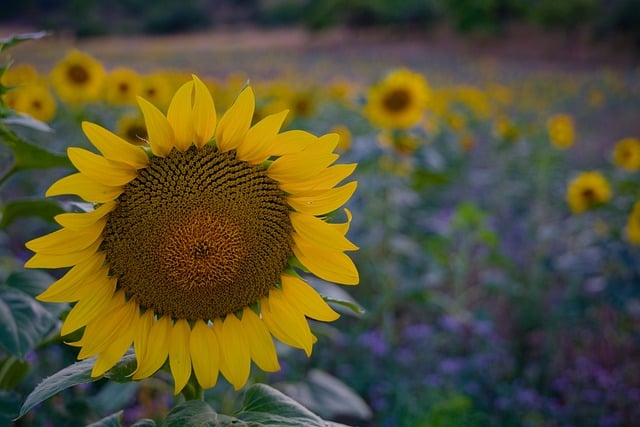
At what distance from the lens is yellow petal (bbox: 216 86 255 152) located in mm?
999

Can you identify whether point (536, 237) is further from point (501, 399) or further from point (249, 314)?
point (249, 314)

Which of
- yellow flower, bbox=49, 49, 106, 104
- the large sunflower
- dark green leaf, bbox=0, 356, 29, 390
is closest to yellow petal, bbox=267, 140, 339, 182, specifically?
the large sunflower

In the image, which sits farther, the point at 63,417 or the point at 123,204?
the point at 63,417

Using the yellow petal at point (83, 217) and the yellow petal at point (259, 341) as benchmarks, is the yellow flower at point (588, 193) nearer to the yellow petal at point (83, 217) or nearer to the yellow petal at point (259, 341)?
the yellow petal at point (259, 341)

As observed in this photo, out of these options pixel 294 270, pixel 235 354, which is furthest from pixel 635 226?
pixel 235 354

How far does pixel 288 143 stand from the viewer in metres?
1.05

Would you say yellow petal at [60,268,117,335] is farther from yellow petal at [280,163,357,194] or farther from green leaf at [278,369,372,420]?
green leaf at [278,369,372,420]

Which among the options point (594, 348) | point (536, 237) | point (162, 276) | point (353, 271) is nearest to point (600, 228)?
point (594, 348)

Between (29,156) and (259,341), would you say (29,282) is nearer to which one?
→ (29,156)

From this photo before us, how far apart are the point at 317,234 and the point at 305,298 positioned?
0.12 m

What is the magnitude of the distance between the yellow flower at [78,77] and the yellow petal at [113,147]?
12.9 ft

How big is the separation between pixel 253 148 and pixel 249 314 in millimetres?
298

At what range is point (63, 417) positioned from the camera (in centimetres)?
167

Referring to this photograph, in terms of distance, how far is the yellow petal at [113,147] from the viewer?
0.94m
